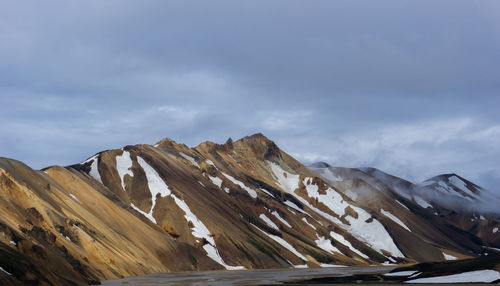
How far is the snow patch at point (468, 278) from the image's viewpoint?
283 feet

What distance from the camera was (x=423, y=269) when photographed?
108 meters

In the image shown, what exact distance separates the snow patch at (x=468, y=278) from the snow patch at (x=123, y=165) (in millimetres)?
107123

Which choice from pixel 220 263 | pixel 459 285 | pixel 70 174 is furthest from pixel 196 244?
pixel 459 285

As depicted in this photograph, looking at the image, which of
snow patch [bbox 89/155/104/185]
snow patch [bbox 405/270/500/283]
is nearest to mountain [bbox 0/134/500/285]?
snow patch [bbox 89/155/104/185]

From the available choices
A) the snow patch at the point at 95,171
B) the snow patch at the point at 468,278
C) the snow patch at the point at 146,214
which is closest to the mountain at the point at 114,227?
the snow patch at the point at 95,171

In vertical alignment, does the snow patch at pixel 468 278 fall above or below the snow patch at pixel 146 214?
below

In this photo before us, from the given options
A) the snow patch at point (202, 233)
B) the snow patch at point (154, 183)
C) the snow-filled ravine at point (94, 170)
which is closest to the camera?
the snow patch at point (202, 233)

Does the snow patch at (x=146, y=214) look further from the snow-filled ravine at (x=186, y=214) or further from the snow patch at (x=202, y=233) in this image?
the snow patch at (x=202, y=233)

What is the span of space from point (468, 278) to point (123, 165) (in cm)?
12297

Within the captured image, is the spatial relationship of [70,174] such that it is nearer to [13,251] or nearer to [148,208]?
[148,208]

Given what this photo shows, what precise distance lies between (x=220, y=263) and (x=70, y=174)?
46909mm

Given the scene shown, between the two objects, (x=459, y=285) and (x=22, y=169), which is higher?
(x=22, y=169)

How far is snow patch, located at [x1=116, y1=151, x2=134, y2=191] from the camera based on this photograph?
181250 mm

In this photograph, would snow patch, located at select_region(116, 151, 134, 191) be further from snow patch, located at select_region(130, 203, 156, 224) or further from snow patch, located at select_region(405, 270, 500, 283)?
snow patch, located at select_region(405, 270, 500, 283)
